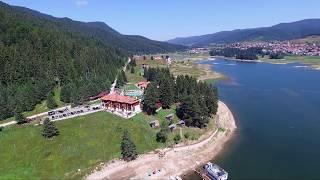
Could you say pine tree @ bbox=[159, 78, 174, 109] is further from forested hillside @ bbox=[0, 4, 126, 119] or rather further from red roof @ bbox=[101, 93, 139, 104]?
forested hillside @ bbox=[0, 4, 126, 119]

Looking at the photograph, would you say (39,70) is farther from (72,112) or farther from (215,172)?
(215,172)

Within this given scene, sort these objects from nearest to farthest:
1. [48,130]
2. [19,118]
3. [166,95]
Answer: [48,130] < [19,118] < [166,95]

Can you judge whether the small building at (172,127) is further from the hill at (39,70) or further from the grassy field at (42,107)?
the grassy field at (42,107)

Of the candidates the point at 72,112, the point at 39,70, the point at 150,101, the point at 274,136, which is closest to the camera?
the point at 72,112

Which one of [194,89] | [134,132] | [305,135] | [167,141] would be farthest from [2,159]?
[305,135]

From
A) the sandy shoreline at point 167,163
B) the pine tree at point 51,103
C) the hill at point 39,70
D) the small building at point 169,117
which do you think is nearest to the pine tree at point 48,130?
the hill at point 39,70

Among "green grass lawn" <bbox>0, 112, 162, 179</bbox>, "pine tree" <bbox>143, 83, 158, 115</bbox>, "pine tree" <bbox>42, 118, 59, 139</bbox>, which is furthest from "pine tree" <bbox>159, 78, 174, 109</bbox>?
"pine tree" <bbox>42, 118, 59, 139</bbox>

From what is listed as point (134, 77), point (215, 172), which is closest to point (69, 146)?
point (215, 172)
